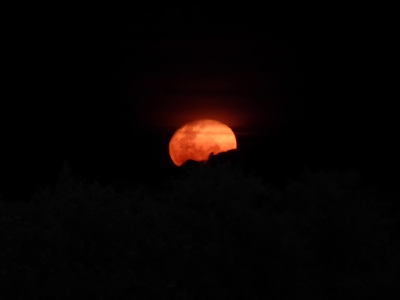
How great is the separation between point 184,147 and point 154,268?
6768 mm

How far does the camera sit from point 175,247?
8547 millimetres

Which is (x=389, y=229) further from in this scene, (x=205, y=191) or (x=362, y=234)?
(x=205, y=191)

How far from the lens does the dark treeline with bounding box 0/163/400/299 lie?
843 cm

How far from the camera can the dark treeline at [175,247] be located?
8.43 metres

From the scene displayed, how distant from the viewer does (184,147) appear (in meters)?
15.1

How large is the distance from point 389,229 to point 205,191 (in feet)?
11.3

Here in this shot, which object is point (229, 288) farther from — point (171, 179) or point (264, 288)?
point (171, 179)

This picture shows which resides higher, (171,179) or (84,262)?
(171,179)

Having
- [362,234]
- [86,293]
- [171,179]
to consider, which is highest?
[171,179]

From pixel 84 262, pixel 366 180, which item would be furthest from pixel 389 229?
pixel 84 262

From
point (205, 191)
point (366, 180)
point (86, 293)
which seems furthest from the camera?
point (366, 180)

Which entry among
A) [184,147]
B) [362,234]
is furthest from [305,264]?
[184,147]

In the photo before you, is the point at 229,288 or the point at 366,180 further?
the point at 366,180

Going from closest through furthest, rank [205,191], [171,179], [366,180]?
[205,191]
[171,179]
[366,180]
